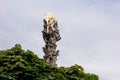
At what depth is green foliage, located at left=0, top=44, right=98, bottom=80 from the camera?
29484 millimetres

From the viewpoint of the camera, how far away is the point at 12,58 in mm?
30375

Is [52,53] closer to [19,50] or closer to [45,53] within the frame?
[45,53]

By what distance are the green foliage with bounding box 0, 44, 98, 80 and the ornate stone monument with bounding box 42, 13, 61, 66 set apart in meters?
12.1

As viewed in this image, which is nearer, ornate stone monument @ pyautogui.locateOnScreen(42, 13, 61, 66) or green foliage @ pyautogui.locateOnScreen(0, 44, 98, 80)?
green foliage @ pyautogui.locateOnScreen(0, 44, 98, 80)

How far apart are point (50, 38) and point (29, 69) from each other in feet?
52.3

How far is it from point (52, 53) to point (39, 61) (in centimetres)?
1296

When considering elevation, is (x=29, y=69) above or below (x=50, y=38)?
below

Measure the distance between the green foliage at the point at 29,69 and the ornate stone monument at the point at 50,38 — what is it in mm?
12088

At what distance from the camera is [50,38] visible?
45.3m

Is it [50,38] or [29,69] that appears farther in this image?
[50,38]

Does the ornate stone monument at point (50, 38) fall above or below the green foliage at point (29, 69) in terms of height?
above

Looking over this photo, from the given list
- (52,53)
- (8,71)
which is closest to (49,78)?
(8,71)

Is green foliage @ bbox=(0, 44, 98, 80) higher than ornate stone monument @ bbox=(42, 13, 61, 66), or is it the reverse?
ornate stone monument @ bbox=(42, 13, 61, 66)

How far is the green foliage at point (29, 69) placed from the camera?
29.5 meters
